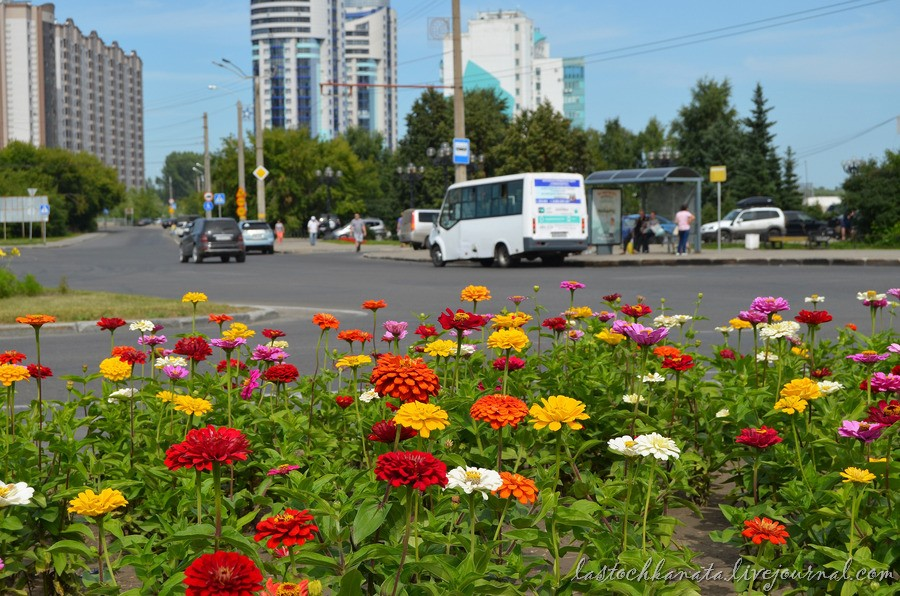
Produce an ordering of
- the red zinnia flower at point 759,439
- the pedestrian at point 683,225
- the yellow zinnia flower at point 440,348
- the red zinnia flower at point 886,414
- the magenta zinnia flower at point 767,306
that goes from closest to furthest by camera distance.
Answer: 1. the red zinnia flower at point 886,414
2. the red zinnia flower at point 759,439
3. the yellow zinnia flower at point 440,348
4. the magenta zinnia flower at point 767,306
5. the pedestrian at point 683,225

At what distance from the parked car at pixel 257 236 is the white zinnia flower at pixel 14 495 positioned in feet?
149

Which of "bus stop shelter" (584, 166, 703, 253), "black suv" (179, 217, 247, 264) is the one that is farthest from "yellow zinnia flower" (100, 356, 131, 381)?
"black suv" (179, 217, 247, 264)

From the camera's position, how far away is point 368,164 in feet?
330

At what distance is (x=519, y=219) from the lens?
29.2 metres

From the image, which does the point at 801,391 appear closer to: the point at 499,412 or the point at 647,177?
the point at 499,412

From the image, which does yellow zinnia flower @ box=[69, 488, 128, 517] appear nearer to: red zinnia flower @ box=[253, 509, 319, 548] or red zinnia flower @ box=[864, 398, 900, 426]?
red zinnia flower @ box=[253, 509, 319, 548]

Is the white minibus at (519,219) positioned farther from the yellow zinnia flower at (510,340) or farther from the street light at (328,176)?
the street light at (328,176)

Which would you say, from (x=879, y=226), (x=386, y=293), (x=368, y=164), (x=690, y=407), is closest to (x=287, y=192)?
(x=368, y=164)

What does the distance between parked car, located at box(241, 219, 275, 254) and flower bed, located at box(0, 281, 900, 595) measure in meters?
42.7

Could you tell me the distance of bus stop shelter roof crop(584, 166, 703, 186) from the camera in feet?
114

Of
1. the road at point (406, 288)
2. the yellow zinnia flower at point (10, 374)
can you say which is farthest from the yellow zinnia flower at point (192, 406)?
the road at point (406, 288)

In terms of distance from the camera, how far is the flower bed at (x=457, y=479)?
2.54m

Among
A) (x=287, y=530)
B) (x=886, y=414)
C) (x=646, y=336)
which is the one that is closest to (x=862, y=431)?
(x=886, y=414)

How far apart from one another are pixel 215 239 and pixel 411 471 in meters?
A: 36.6
